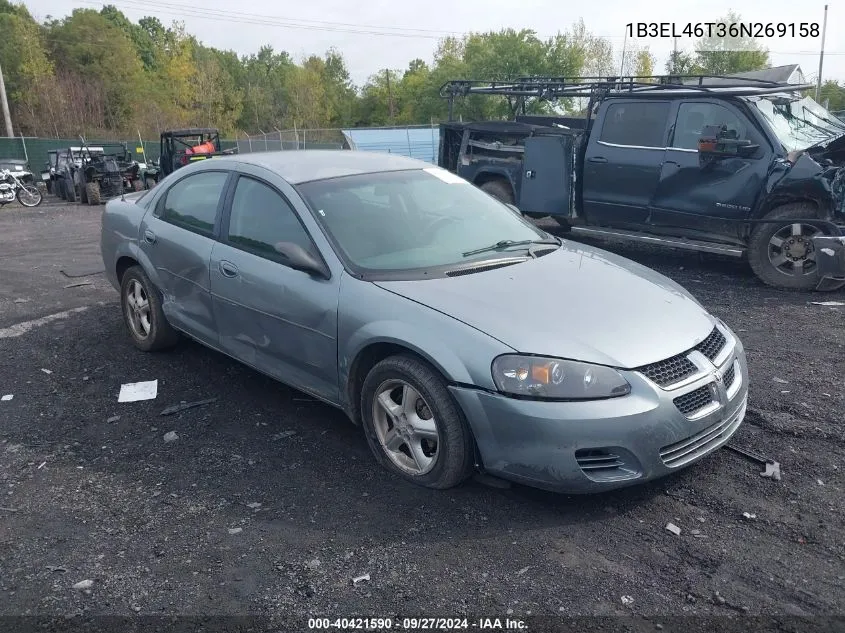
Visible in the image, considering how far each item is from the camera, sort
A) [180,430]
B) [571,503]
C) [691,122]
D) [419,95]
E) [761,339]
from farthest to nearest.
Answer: [419,95], [691,122], [761,339], [180,430], [571,503]

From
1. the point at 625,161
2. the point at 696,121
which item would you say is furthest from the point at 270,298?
the point at 696,121

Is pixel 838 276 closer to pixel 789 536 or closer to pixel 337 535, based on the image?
pixel 789 536

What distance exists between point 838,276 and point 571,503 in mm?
4939

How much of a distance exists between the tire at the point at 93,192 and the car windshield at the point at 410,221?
19.2m

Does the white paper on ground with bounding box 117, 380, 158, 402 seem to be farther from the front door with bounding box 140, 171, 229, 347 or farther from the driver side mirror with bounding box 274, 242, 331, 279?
the driver side mirror with bounding box 274, 242, 331, 279

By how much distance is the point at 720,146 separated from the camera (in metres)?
7.89

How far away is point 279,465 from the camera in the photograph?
404cm

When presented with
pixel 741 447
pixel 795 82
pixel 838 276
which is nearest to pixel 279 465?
pixel 741 447

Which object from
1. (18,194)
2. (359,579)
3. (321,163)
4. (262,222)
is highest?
(321,163)

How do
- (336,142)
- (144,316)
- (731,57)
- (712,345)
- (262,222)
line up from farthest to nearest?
(731,57)
(336,142)
(144,316)
(262,222)
(712,345)

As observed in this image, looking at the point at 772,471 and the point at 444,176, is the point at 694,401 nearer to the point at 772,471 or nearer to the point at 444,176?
the point at 772,471

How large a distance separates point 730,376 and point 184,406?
10.9 feet

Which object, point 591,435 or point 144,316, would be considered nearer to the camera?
point 591,435

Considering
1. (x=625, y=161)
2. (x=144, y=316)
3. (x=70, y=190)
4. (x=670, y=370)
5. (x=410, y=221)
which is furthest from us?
(x=70, y=190)
